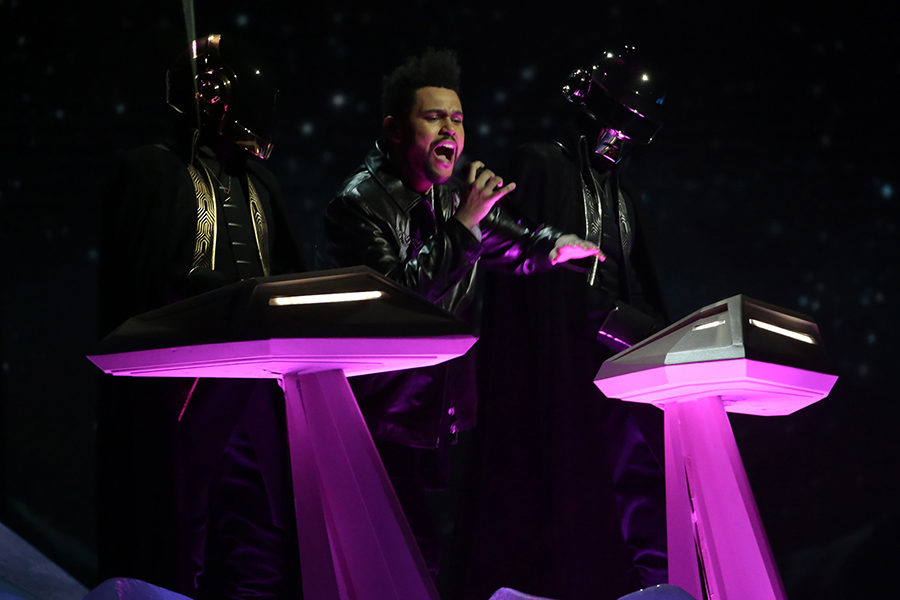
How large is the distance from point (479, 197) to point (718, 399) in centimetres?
63

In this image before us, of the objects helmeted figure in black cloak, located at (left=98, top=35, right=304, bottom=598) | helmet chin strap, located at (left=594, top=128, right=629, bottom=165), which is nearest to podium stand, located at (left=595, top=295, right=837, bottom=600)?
helmeted figure in black cloak, located at (left=98, top=35, right=304, bottom=598)

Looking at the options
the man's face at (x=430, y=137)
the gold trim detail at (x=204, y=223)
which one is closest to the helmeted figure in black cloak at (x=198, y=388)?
the gold trim detail at (x=204, y=223)

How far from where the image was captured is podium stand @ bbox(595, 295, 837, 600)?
1205mm

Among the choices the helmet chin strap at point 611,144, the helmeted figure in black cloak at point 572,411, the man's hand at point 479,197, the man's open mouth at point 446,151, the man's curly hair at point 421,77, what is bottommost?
the helmeted figure in black cloak at point 572,411

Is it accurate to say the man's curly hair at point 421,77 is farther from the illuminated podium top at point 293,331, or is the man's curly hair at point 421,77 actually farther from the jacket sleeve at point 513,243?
the illuminated podium top at point 293,331

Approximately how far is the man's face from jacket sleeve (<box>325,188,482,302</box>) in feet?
0.24

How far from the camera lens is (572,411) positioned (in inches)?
86.0

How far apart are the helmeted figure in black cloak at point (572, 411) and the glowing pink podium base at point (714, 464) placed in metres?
0.79

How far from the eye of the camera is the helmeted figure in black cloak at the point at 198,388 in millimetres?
1558

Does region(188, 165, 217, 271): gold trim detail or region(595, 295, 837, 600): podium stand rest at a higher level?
region(188, 165, 217, 271): gold trim detail

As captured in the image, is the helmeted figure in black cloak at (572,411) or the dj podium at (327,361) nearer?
the dj podium at (327,361)

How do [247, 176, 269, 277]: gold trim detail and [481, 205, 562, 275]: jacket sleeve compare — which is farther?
[481, 205, 562, 275]: jacket sleeve

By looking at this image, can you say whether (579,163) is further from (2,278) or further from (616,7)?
(2,278)

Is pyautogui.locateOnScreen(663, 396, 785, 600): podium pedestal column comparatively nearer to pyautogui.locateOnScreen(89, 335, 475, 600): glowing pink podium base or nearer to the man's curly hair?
pyautogui.locateOnScreen(89, 335, 475, 600): glowing pink podium base
